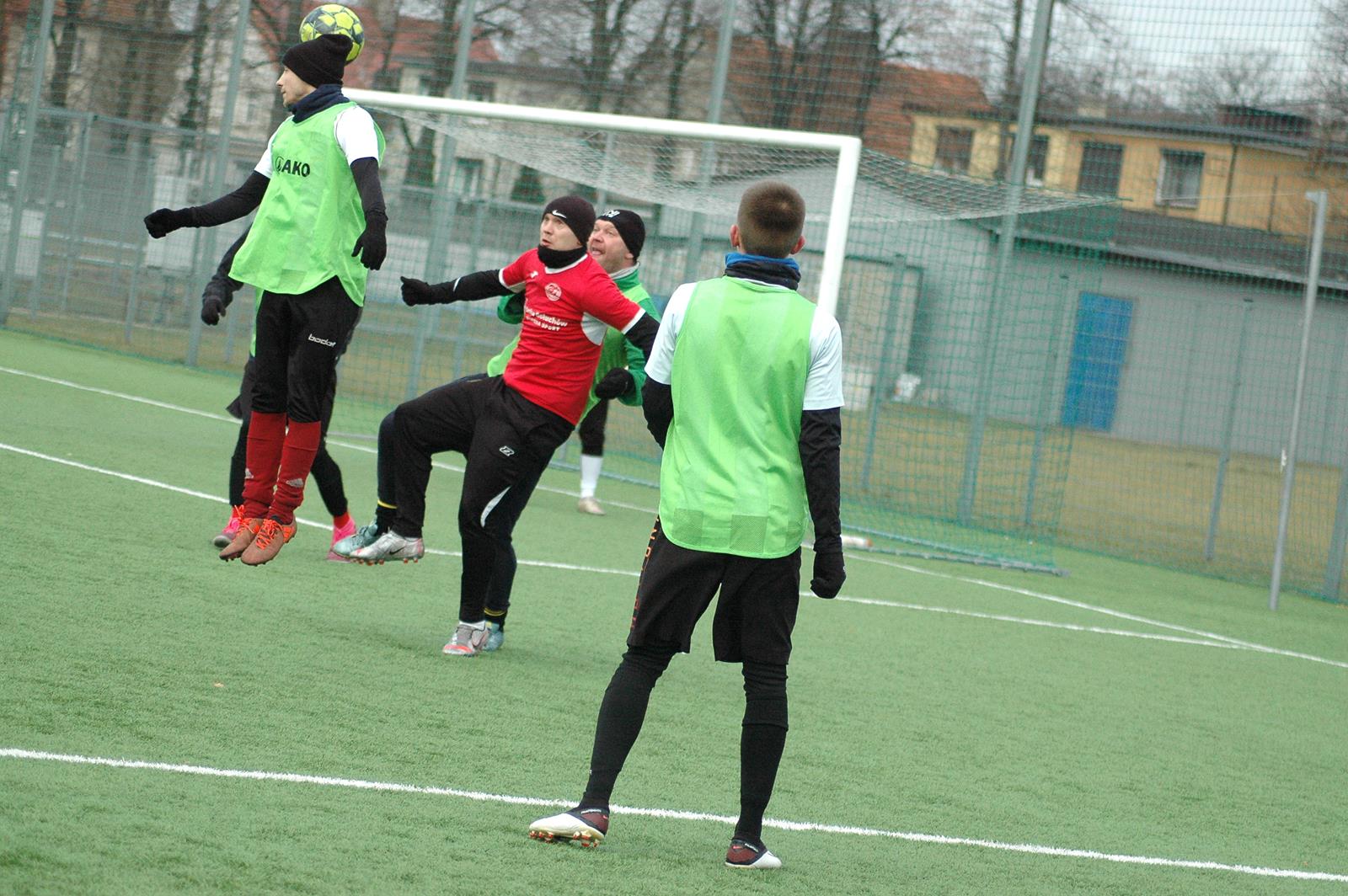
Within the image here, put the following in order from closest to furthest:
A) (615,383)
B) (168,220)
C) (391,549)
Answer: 1. (615,383)
2. (168,220)
3. (391,549)

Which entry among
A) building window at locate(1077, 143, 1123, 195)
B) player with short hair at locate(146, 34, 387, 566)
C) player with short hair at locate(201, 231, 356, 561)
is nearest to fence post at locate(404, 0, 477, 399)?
building window at locate(1077, 143, 1123, 195)

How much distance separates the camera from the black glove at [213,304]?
6211 mm

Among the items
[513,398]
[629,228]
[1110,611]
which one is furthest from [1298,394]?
[513,398]

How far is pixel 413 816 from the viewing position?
155 inches

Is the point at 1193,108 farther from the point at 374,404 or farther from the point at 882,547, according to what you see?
the point at 374,404

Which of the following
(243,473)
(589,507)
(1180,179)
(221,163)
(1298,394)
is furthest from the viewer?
(221,163)

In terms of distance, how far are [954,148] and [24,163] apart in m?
11.6

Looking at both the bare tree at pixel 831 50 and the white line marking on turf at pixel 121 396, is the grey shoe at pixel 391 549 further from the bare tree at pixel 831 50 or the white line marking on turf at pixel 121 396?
the bare tree at pixel 831 50

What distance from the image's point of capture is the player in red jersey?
5.79m

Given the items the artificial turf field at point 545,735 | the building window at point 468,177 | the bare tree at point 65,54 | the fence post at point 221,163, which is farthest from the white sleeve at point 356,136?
the bare tree at point 65,54

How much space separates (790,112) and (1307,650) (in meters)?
7.66

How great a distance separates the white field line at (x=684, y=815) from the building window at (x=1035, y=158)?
34.2 feet

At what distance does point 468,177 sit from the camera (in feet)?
52.4

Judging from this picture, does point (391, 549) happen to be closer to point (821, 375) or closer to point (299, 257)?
point (299, 257)
